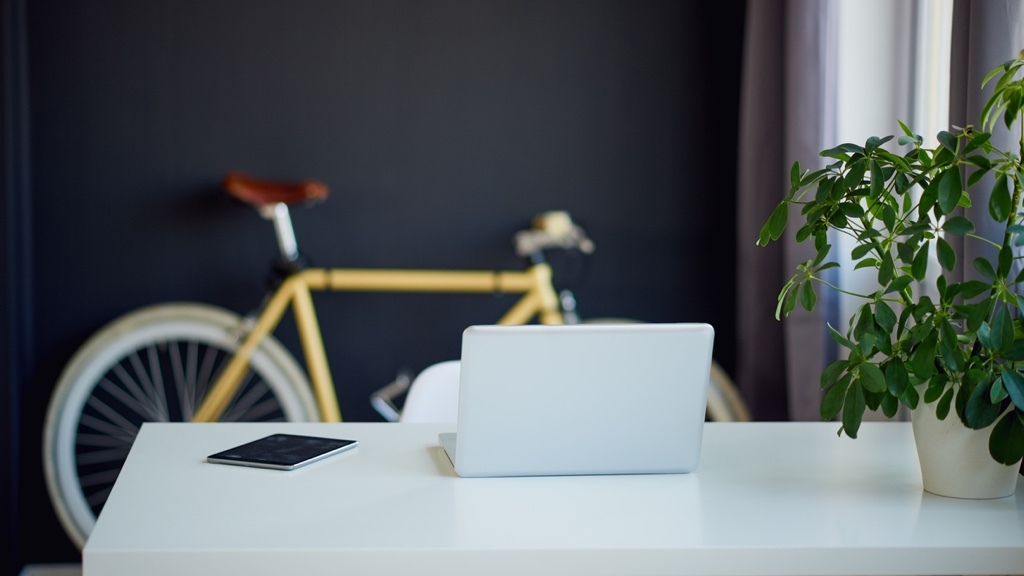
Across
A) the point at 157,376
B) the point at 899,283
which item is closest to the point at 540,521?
the point at 899,283

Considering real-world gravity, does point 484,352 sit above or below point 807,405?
above

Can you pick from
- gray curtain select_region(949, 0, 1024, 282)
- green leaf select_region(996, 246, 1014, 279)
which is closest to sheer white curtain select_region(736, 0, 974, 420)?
gray curtain select_region(949, 0, 1024, 282)

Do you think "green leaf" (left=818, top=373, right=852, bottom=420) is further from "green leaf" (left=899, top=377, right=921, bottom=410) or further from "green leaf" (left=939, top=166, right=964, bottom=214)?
"green leaf" (left=939, top=166, right=964, bottom=214)

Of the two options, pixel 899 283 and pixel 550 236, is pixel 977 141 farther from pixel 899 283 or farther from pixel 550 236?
pixel 550 236

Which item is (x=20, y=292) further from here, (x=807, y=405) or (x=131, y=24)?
(x=807, y=405)

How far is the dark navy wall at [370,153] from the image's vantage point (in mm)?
2900

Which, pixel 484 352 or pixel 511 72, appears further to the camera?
pixel 511 72

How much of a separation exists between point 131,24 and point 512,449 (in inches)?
84.2

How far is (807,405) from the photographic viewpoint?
244cm

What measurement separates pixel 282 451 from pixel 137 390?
177 centimetres

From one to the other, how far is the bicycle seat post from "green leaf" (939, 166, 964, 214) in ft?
6.42

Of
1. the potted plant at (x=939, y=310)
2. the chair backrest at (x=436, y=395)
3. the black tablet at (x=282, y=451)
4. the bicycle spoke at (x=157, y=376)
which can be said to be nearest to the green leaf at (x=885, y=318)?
the potted plant at (x=939, y=310)

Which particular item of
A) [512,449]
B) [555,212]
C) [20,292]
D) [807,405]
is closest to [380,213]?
[555,212]

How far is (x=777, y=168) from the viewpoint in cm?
264
